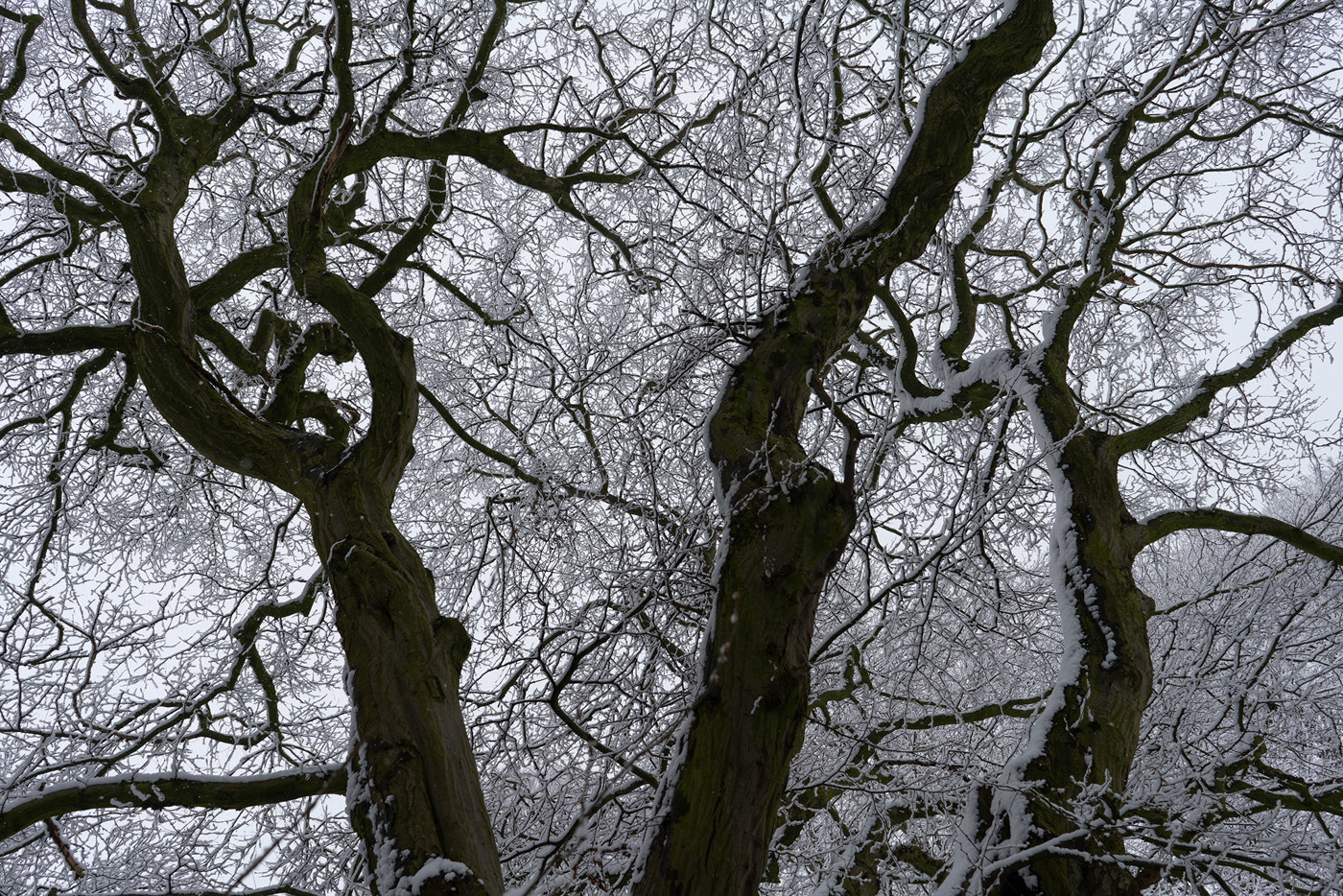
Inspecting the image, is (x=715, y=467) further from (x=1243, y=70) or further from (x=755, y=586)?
(x=1243, y=70)

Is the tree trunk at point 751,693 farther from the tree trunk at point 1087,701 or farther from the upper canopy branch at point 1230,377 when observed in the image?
the upper canopy branch at point 1230,377

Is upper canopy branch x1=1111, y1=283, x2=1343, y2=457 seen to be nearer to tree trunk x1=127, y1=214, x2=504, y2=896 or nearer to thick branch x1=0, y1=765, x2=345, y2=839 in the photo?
tree trunk x1=127, y1=214, x2=504, y2=896

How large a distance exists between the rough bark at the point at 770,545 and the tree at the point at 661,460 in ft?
0.04

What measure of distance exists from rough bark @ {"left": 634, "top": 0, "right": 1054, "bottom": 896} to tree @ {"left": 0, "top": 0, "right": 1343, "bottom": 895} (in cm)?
1

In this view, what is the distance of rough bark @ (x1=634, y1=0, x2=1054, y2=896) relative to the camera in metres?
2.09

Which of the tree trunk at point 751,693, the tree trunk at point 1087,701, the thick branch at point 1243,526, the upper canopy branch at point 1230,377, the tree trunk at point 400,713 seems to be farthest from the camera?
the upper canopy branch at point 1230,377

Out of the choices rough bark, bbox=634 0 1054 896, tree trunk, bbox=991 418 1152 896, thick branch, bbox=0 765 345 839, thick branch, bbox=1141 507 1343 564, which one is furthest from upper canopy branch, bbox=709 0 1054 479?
thick branch, bbox=1141 507 1343 564

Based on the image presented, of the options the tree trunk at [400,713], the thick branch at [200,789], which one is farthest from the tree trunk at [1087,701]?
the thick branch at [200,789]

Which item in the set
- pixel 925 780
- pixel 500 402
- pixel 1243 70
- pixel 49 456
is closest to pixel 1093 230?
pixel 1243 70

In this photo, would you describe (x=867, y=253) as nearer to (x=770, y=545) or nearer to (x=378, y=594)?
(x=770, y=545)

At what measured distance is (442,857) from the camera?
232 centimetres

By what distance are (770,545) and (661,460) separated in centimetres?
150

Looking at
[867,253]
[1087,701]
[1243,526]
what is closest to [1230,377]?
[1243,526]

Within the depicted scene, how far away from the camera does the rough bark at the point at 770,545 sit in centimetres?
209
